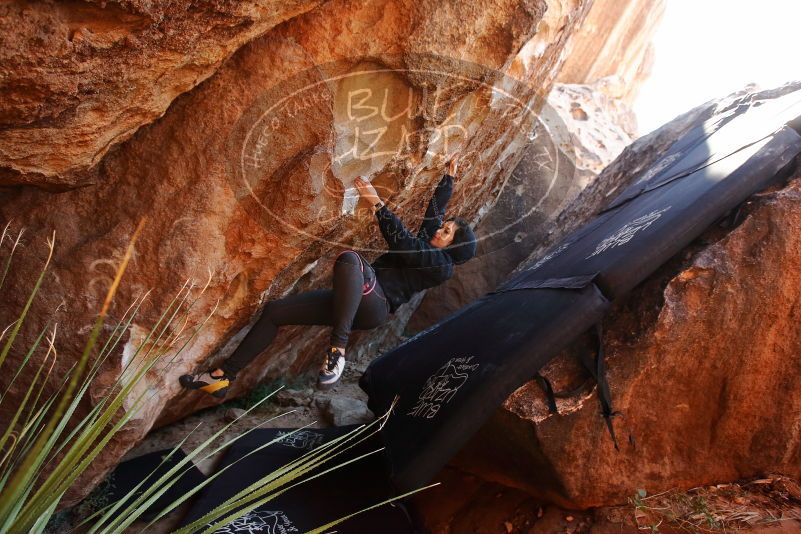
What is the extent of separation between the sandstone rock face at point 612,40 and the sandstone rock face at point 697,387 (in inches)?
296

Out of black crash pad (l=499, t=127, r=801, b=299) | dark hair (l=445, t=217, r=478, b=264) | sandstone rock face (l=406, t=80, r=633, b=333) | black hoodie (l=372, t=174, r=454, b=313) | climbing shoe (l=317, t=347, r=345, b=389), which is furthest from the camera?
sandstone rock face (l=406, t=80, r=633, b=333)

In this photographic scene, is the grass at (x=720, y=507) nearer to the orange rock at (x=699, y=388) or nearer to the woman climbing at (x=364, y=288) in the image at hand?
→ the orange rock at (x=699, y=388)

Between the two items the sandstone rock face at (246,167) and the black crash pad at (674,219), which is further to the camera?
the sandstone rock face at (246,167)

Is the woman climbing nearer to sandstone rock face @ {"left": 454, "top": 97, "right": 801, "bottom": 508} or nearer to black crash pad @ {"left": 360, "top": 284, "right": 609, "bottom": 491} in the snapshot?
black crash pad @ {"left": 360, "top": 284, "right": 609, "bottom": 491}

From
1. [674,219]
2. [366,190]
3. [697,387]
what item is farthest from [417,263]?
[697,387]

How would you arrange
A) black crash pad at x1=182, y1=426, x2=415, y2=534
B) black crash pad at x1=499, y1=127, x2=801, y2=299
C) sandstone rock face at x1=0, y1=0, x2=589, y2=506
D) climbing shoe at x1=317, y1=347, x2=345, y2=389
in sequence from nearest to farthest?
1. black crash pad at x1=499, y1=127, x2=801, y2=299
2. sandstone rock face at x1=0, y1=0, x2=589, y2=506
3. black crash pad at x1=182, y1=426, x2=415, y2=534
4. climbing shoe at x1=317, y1=347, x2=345, y2=389

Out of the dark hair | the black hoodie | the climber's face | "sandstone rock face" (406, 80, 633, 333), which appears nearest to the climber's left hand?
the black hoodie

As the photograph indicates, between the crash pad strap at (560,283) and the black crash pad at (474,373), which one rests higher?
the crash pad strap at (560,283)

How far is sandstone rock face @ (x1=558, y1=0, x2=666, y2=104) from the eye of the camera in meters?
9.52

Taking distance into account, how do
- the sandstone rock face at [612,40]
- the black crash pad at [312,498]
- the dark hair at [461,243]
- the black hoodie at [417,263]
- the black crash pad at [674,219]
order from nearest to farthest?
1. the black crash pad at [674,219]
2. the black crash pad at [312,498]
3. the black hoodie at [417,263]
4. the dark hair at [461,243]
5. the sandstone rock face at [612,40]

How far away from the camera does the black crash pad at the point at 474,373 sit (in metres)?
2.37

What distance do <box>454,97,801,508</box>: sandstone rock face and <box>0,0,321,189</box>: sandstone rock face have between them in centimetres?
225

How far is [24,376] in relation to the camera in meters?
2.70

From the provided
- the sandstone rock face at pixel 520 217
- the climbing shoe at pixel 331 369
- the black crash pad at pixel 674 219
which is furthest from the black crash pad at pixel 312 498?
the sandstone rock face at pixel 520 217
